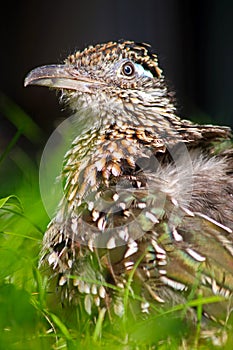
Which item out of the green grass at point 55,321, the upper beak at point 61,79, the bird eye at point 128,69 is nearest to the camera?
the green grass at point 55,321

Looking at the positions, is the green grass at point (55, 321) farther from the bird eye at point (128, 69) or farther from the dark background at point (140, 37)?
the dark background at point (140, 37)

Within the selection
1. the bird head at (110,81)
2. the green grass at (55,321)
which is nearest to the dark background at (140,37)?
the bird head at (110,81)

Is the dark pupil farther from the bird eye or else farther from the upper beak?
the upper beak

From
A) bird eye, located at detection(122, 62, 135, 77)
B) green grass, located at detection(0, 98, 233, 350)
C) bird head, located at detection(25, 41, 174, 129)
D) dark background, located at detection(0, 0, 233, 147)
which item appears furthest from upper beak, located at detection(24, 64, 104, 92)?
dark background, located at detection(0, 0, 233, 147)

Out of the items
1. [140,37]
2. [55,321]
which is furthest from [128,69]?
[140,37]

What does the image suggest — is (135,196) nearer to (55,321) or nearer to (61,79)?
(55,321)

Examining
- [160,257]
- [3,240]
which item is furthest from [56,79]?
[160,257]
